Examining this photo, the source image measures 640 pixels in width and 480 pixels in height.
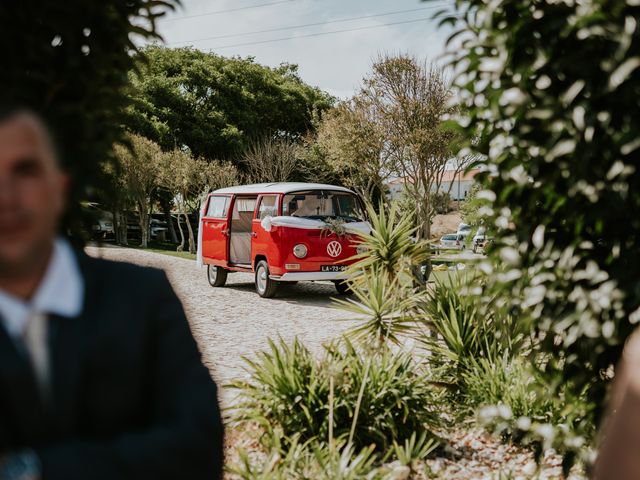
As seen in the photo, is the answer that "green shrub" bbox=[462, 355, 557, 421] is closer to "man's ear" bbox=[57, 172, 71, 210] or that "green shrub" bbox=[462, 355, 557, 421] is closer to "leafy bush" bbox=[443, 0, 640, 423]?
"leafy bush" bbox=[443, 0, 640, 423]

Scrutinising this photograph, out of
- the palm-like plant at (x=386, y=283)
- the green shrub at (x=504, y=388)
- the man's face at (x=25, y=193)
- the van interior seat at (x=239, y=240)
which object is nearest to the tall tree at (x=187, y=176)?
the van interior seat at (x=239, y=240)

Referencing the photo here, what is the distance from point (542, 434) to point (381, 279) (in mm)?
2245

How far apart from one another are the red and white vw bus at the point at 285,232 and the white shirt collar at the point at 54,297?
9190 mm

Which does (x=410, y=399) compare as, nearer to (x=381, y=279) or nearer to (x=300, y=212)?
(x=381, y=279)

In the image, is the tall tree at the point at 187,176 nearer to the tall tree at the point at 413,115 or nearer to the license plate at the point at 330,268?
the tall tree at the point at 413,115

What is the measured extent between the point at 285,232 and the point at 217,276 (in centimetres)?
353

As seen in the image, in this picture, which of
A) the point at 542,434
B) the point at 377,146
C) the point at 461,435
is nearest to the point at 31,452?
the point at 542,434

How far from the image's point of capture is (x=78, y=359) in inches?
48.6

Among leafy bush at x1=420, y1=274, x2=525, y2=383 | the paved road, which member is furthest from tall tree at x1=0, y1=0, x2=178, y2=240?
leafy bush at x1=420, y1=274, x2=525, y2=383

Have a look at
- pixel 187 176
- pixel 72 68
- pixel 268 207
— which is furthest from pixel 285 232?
pixel 187 176

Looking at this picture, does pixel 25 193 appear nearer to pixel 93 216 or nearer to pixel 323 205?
pixel 93 216

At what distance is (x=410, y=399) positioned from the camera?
4391 millimetres

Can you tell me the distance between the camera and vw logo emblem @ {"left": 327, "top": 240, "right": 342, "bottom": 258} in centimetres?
1154

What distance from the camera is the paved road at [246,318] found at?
758 cm
